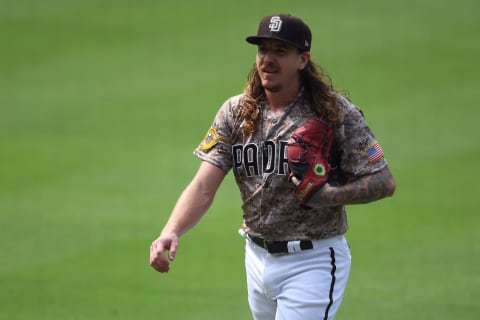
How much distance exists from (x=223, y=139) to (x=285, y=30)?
76 centimetres

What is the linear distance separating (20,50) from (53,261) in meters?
7.85

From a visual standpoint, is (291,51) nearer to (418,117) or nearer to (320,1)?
(418,117)

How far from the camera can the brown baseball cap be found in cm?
550

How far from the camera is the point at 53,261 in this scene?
9641 millimetres

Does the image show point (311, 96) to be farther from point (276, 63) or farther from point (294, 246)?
point (294, 246)

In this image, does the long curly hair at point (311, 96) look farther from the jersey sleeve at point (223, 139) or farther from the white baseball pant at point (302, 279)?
the white baseball pant at point (302, 279)

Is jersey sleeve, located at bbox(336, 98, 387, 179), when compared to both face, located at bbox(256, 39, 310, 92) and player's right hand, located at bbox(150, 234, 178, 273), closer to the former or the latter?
face, located at bbox(256, 39, 310, 92)

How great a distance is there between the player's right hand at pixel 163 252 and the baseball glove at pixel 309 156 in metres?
0.75

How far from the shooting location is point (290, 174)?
5.57 meters

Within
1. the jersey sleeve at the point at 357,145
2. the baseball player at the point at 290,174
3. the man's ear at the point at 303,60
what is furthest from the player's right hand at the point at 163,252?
the man's ear at the point at 303,60

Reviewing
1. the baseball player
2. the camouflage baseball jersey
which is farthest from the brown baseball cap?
the camouflage baseball jersey

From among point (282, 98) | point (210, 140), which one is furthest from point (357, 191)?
point (210, 140)

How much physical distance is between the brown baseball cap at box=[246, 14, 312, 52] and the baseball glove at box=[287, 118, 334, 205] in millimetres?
454

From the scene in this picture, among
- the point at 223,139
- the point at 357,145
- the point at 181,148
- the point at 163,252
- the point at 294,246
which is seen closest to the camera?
the point at 163,252
